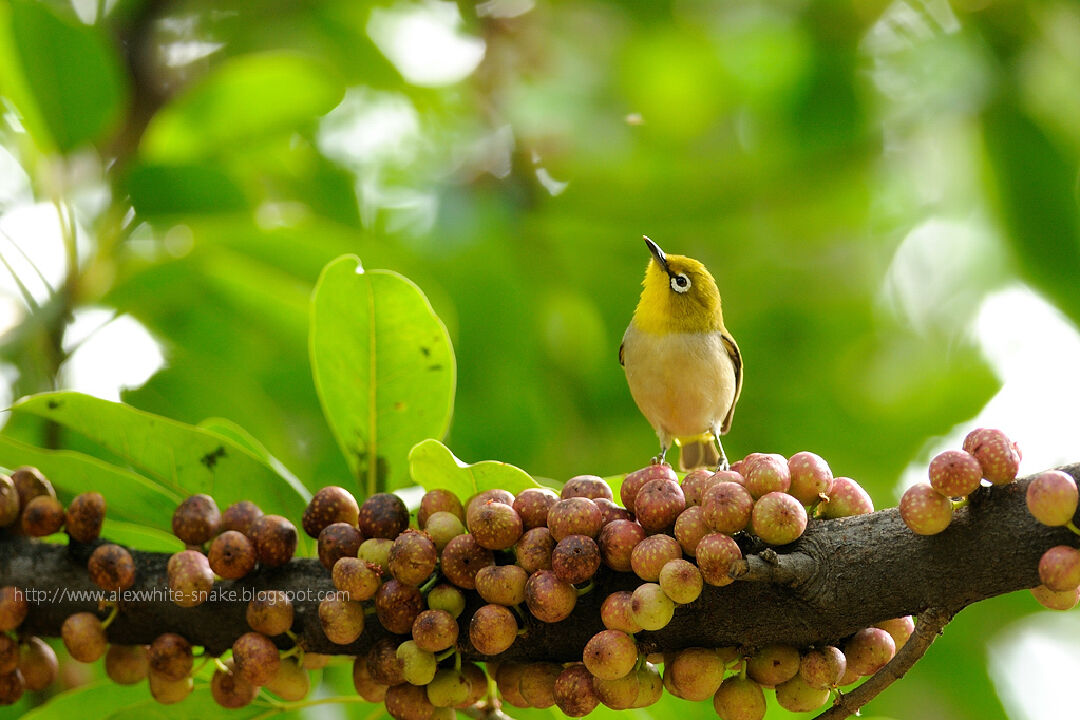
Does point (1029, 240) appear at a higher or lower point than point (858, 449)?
higher

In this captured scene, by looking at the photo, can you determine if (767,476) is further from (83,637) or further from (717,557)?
(83,637)

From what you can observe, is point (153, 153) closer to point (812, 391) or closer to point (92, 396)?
point (92, 396)

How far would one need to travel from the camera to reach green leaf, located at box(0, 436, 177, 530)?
7.09ft

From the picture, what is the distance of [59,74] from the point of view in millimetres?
3035

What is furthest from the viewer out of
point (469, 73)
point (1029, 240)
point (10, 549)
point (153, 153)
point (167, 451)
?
point (469, 73)

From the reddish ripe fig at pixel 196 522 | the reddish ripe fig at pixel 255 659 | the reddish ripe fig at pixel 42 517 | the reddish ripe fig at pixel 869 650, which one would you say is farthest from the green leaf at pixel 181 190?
the reddish ripe fig at pixel 869 650

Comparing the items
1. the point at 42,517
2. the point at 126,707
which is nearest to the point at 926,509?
the point at 42,517

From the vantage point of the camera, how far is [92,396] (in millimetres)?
2082

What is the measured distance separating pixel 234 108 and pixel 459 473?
2.02 metres

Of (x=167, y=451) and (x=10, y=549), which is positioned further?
(x=167, y=451)

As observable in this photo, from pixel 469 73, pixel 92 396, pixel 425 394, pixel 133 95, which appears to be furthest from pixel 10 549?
pixel 469 73

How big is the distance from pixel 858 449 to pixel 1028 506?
2607 mm

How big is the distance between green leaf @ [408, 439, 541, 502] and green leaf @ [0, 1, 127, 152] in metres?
1.82

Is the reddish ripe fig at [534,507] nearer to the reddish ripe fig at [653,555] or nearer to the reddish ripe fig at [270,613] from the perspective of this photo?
the reddish ripe fig at [653,555]
